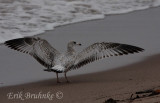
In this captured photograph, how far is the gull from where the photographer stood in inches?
240

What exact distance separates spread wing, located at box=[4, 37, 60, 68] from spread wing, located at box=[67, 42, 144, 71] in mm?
350

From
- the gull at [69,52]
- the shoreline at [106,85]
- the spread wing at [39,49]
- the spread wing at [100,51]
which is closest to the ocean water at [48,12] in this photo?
the spread wing at [39,49]

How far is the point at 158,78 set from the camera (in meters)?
5.70

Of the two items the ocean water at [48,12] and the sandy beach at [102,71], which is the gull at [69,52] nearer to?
the sandy beach at [102,71]

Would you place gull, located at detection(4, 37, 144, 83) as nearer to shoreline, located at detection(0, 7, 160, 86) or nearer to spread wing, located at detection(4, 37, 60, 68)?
spread wing, located at detection(4, 37, 60, 68)

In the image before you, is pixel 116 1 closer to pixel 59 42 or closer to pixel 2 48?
pixel 59 42

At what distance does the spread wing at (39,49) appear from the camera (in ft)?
20.1

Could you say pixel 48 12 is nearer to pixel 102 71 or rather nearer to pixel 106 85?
pixel 102 71

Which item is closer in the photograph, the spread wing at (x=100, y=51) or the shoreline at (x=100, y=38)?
the spread wing at (x=100, y=51)

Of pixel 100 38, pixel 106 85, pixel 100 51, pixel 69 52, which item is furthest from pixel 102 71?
pixel 100 38

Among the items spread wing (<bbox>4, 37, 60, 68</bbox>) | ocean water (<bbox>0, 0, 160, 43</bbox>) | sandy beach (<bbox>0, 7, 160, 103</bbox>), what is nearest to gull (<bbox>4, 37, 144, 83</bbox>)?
spread wing (<bbox>4, 37, 60, 68</bbox>)

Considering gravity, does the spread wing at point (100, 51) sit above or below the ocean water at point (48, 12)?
below

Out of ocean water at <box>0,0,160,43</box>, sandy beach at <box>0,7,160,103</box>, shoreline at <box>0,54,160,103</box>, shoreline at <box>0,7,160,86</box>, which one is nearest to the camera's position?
shoreline at <box>0,54,160,103</box>

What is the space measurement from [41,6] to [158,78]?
19.8 ft
